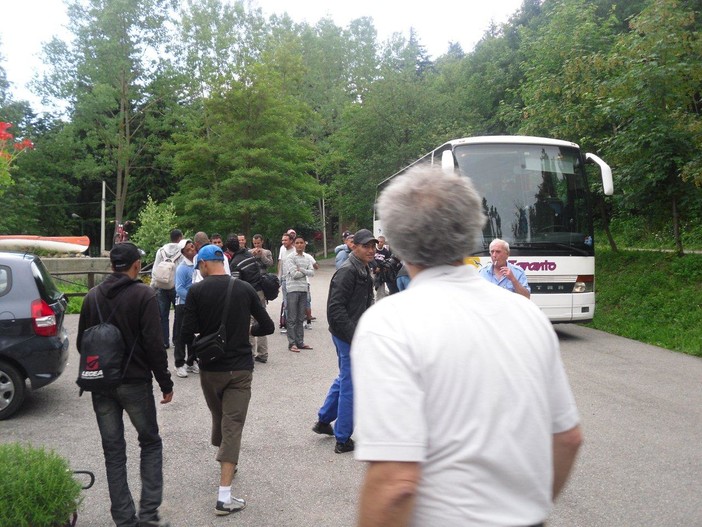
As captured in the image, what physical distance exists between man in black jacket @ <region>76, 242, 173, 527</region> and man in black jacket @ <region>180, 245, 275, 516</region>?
54 centimetres

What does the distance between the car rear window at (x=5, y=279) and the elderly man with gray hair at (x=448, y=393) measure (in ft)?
20.1

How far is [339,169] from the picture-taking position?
151 feet

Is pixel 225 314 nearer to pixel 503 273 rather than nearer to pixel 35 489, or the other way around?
pixel 35 489

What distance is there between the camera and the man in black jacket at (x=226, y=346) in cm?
467

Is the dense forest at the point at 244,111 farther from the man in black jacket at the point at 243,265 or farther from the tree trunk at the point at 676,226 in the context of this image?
the man in black jacket at the point at 243,265

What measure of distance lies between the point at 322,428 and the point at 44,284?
3.45 metres

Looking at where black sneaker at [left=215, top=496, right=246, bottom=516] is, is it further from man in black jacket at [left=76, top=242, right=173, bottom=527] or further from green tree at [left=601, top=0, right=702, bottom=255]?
green tree at [left=601, top=0, right=702, bottom=255]

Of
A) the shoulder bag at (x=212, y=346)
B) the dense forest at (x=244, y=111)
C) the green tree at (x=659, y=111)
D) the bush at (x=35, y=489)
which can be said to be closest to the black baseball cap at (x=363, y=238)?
the shoulder bag at (x=212, y=346)

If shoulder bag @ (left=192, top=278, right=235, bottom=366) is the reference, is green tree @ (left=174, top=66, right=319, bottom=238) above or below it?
above

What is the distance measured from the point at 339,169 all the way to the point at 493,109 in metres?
11.3

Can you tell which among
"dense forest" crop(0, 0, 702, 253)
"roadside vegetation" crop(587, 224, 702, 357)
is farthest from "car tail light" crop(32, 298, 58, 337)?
"dense forest" crop(0, 0, 702, 253)

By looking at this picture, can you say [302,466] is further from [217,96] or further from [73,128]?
[73,128]

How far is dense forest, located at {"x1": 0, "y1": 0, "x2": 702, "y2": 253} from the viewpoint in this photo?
106 feet

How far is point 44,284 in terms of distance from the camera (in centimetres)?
703
